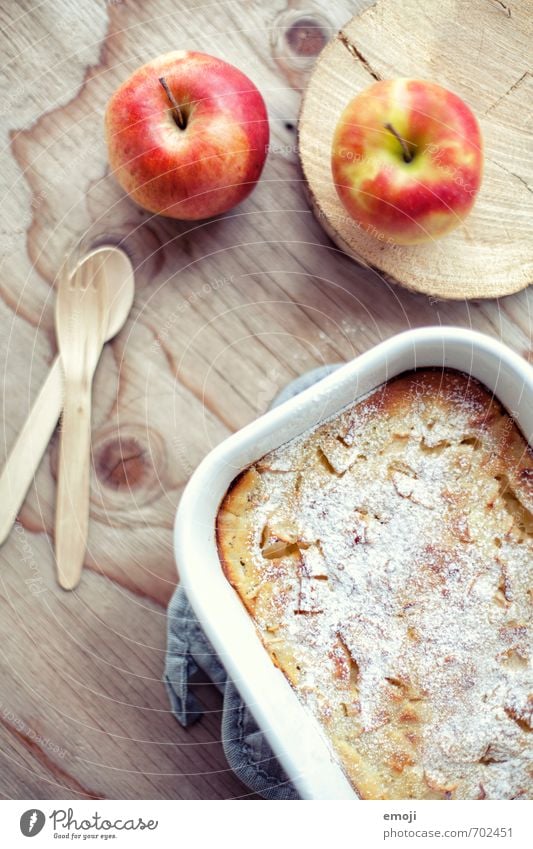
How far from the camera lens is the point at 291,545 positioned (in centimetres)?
80

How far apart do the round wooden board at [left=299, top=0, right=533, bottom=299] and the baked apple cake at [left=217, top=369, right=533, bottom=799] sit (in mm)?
147

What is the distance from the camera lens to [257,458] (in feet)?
2.61

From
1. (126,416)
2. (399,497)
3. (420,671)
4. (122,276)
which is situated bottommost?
(420,671)

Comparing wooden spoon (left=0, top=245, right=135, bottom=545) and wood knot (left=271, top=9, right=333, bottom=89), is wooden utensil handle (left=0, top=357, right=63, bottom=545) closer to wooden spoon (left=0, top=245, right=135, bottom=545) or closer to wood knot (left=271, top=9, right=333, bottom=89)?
wooden spoon (left=0, top=245, right=135, bottom=545)

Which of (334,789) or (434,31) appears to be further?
(434,31)

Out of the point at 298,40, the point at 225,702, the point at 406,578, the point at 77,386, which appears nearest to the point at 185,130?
the point at 298,40

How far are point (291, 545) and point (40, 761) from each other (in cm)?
41

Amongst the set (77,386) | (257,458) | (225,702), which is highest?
(77,386)

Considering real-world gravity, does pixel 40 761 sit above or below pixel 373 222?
below

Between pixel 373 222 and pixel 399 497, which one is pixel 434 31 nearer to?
pixel 373 222

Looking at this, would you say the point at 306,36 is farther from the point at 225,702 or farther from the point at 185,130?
the point at 225,702

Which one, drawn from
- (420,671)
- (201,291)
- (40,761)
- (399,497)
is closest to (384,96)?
(201,291)

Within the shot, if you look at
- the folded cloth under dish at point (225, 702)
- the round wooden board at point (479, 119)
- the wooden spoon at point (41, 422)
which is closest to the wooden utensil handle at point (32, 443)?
the wooden spoon at point (41, 422)

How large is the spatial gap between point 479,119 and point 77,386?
1.86 ft
